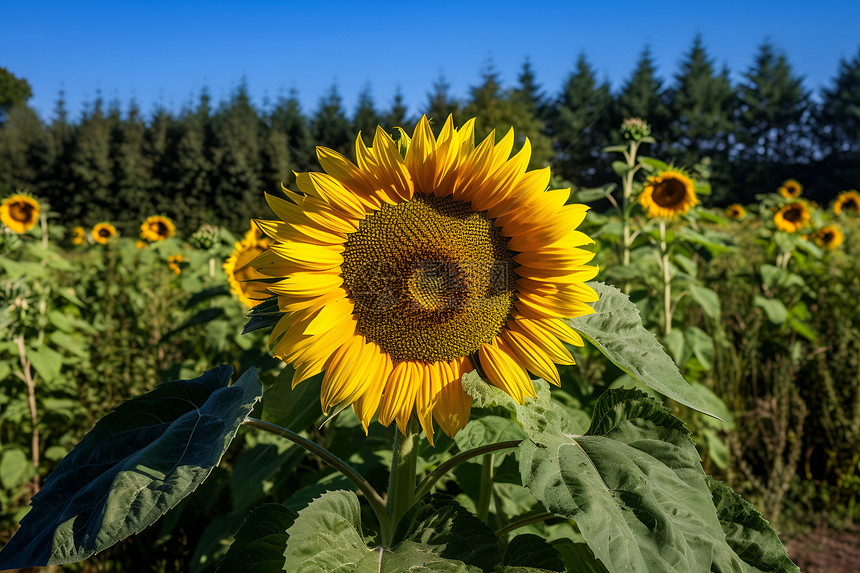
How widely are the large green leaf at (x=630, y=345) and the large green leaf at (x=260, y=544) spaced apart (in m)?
0.65

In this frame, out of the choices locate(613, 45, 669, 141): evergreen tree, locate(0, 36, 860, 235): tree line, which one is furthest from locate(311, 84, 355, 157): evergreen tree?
locate(613, 45, 669, 141): evergreen tree

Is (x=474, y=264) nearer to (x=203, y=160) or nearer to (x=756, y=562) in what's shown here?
(x=756, y=562)

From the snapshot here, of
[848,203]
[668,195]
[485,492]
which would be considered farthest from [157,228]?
[848,203]

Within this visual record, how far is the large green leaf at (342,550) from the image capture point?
0.89 meters

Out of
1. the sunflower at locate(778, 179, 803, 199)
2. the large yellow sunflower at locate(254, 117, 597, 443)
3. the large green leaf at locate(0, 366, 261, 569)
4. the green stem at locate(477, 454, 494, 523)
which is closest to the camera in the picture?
the large green leaf at locate(0, 366, 261, 569)

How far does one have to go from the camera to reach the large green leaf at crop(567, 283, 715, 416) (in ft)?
3.25

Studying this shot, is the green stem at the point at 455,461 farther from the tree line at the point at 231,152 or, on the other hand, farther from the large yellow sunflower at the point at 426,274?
the tree line at the point at 231,152

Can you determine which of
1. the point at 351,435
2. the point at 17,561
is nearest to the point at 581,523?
the point at 17,561

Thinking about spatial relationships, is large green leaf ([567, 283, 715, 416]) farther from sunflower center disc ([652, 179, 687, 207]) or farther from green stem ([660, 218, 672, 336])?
sunflower center disc ([652, 179, 687, 207])

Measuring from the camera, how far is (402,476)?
1136 mm

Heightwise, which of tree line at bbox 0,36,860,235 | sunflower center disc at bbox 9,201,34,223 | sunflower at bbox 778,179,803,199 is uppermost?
tree line at bbox 0,36,860,235

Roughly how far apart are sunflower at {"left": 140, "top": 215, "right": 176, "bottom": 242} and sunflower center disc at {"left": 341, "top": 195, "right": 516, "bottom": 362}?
5.09 meters

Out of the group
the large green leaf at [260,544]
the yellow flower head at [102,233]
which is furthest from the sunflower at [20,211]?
the large green leaf at [260,544]

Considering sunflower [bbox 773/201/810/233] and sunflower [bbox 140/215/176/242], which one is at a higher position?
sunflower [bbox 773/201/810/233]
